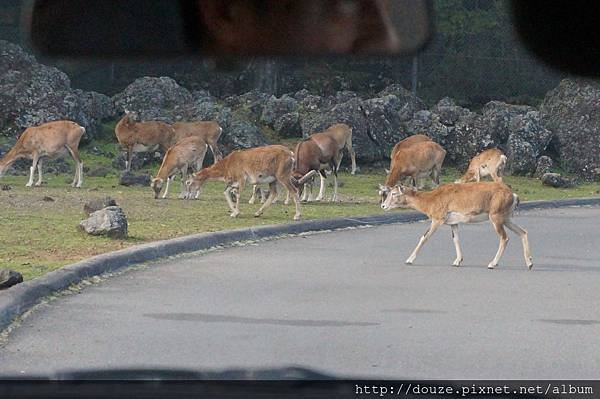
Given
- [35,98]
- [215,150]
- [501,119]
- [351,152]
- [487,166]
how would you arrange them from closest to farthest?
[487,166] < [215,150] < [351,152] < [35,98] < [501,119]

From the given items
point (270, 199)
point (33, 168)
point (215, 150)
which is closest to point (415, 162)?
point (270, 199)

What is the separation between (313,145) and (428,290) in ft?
41.6

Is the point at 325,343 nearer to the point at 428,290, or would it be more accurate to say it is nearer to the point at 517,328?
the point at 517,328

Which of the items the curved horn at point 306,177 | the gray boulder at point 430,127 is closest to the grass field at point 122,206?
the curved horn at point 306,177

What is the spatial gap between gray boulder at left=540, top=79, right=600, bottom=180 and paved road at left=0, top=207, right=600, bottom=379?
499 inches

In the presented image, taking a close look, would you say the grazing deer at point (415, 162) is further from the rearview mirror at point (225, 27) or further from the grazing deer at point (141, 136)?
the rearview mirror at point (225, 27)

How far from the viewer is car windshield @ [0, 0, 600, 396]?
26.2 feet

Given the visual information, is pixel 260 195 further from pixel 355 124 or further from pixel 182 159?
pixel 355 124

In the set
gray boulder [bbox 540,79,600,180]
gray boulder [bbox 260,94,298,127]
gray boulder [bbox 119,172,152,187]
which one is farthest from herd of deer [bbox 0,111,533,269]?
gray boulder [bbox 540,79,600,180]

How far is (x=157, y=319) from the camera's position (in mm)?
10461

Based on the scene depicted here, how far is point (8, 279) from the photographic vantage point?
36.4ft

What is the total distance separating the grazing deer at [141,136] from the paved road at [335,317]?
11.9m

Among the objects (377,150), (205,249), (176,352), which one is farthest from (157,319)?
(377,150)

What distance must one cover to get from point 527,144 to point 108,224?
55.9 feet
